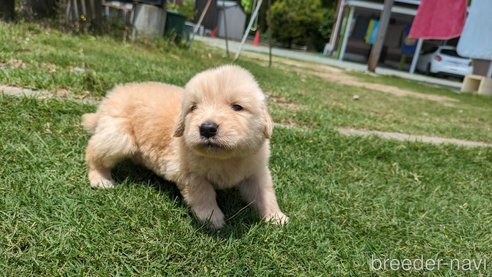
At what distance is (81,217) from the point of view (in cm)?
228

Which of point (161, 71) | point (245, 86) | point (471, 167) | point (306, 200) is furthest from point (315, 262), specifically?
point (161, 71)

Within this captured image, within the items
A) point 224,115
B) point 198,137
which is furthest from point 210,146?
point 224,115

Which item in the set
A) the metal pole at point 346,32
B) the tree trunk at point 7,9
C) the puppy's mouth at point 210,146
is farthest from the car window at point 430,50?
the puppy's mouth at point 210,146

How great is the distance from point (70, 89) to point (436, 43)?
3182 centimetres

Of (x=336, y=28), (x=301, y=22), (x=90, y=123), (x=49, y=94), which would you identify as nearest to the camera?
(x=90, y=123)

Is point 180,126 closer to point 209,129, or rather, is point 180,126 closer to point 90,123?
point 209,129

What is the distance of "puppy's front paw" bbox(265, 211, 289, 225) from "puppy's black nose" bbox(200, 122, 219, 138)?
0.71 metres

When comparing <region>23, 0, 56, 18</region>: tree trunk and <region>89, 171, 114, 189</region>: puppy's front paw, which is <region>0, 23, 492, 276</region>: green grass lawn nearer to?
<region>89, 171, 114, 189</region>: puppy's front paw

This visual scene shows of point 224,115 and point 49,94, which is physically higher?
point 224,115

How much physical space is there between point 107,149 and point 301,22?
34.9 meters

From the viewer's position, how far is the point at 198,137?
2.15 m

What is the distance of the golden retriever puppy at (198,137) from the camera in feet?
7.23

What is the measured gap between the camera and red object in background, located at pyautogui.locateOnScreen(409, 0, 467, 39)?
10805 mm

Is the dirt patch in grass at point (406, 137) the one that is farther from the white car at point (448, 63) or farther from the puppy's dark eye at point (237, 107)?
the white car at point (448, 63)
